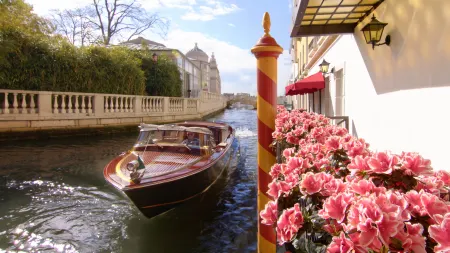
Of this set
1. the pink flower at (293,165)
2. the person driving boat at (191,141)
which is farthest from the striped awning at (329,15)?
the pink flower at (293,165)

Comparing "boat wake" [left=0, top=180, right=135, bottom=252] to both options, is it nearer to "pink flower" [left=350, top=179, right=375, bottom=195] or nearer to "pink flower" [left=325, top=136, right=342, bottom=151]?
"pink flower" [left=325, top=136, right=342, bottom=151]

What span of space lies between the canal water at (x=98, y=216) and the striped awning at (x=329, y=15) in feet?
11.7

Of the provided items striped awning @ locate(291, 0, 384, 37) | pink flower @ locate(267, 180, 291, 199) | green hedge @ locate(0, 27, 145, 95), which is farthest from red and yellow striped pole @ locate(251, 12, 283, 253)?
green hedge @ locate(0, 27, 145, 95)

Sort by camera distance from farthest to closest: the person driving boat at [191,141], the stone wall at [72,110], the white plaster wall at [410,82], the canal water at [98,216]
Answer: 1. the stone wall at [72,110]
2. the person driving boat at [191,141]
3. the canal water at [98,216]
4. the white plaster wall at [410,82]

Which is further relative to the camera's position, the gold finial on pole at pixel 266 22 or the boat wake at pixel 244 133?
the boat wake at pixel 244 133

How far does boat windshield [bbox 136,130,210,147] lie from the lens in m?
6.05

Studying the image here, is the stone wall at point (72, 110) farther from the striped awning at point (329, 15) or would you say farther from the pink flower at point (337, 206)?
the pink flower at point (337, 206)

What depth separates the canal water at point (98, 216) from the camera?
4039 millimetres

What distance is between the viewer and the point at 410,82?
379 cm

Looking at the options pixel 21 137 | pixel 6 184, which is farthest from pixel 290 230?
pixel 21 137

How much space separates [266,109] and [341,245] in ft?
5.32

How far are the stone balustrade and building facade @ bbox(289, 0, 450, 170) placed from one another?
32.1 feet

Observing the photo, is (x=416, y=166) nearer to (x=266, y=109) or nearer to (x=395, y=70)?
(x=266, y=109)

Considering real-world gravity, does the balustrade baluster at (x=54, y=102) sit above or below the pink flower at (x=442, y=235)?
above
